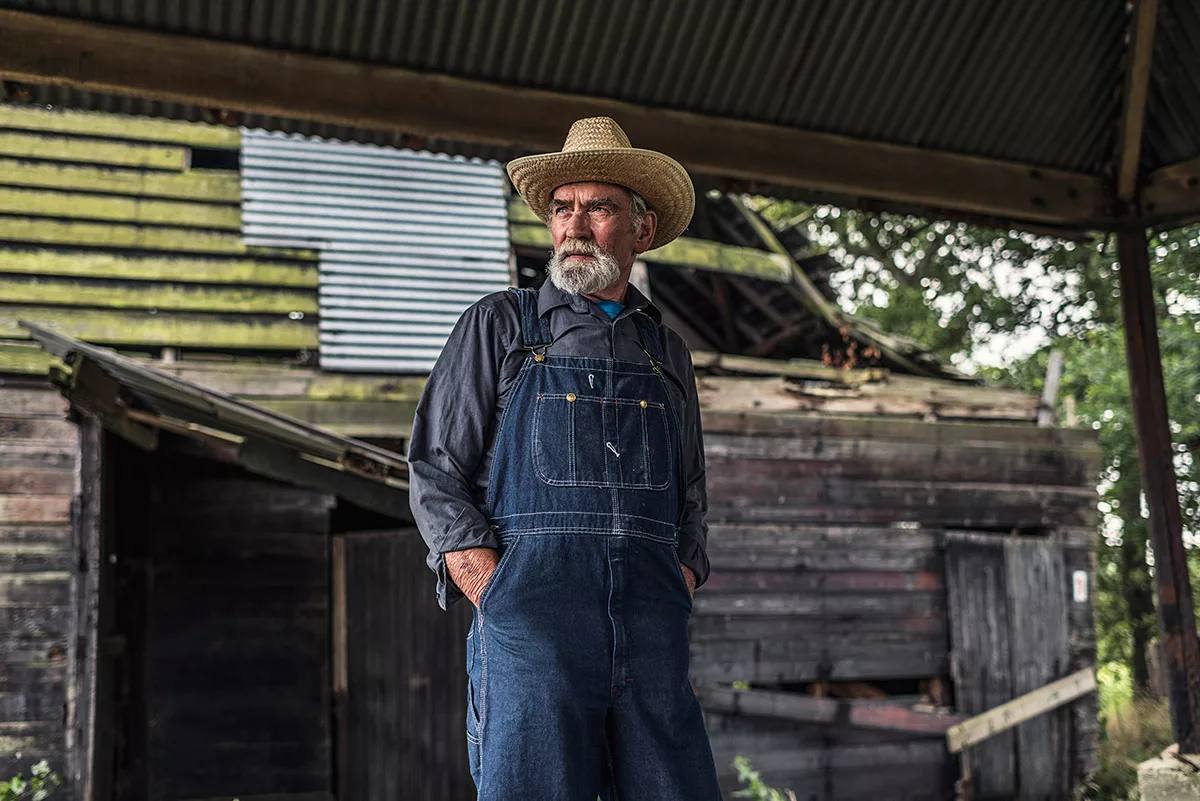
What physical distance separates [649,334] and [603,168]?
454 millimetres

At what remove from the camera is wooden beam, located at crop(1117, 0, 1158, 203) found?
16.7 ft

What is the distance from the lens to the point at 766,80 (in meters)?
5.07

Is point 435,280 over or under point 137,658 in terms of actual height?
over

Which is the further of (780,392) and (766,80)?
(780,392)

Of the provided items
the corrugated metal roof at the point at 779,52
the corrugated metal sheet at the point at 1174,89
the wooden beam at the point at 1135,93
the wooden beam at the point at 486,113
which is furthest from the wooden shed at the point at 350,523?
the corrugated metal sheet at the point at 1174,89

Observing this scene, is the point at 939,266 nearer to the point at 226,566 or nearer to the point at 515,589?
the point at 226,566

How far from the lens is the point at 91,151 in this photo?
9117mm

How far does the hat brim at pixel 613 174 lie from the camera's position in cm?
315

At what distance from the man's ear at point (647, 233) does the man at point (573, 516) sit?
0.31 ft

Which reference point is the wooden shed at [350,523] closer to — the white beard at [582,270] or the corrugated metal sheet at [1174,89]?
the white beard at [582,270]

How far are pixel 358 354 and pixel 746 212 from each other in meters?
4.73

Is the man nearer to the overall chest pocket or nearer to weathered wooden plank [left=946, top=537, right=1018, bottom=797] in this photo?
the overall chest pocket

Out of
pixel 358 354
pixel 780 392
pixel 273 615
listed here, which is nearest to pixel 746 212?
pixel 780 392

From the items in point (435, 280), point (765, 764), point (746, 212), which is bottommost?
point (765, 764)
